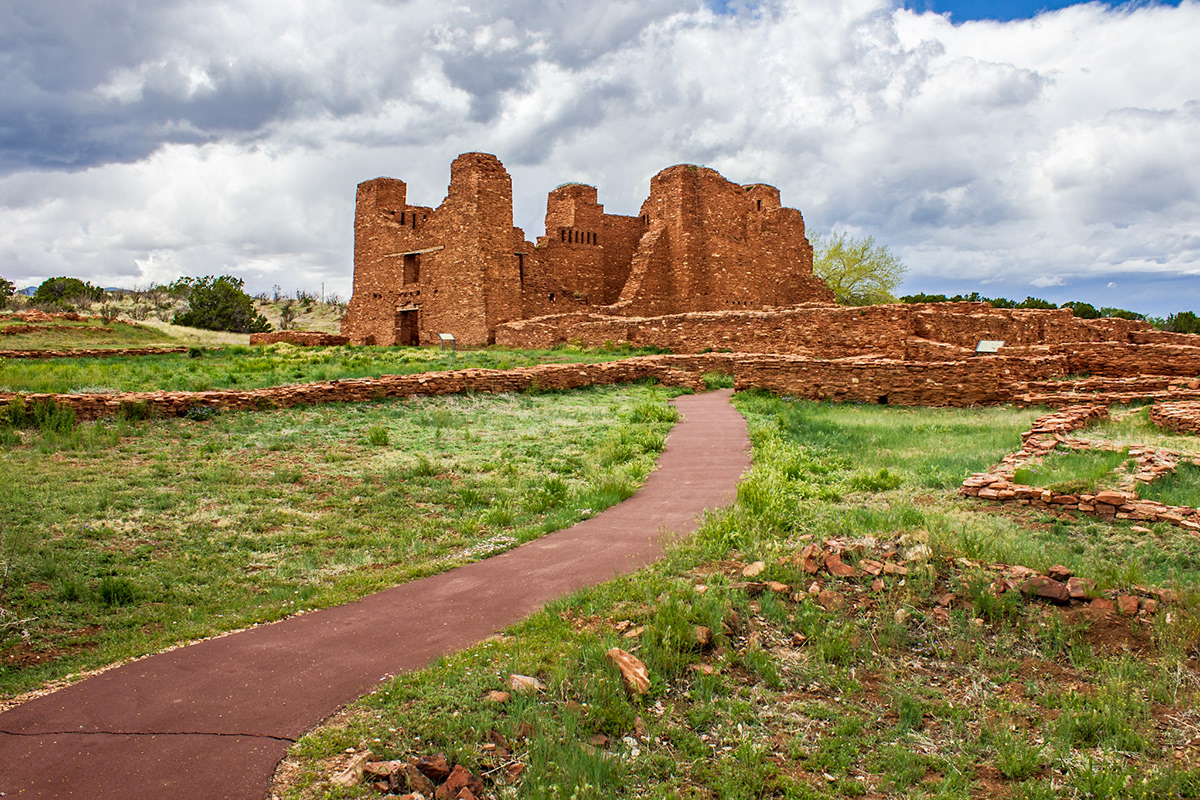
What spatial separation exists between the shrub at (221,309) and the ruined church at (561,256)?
78.0 ft

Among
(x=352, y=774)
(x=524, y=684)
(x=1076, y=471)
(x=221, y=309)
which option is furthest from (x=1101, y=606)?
(x=221, y=309)

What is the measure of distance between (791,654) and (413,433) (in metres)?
8.61

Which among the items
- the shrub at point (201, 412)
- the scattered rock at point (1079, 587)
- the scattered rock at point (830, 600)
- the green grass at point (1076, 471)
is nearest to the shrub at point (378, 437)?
the shrub at point (201, 412)

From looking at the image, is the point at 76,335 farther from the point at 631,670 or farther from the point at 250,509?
the point at 631,670

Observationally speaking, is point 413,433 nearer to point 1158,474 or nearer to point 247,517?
point 247,517

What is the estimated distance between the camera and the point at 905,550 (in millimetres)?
5938

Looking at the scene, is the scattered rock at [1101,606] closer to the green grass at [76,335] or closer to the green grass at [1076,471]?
the green grass at [1076,471]

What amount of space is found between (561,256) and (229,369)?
19686mm

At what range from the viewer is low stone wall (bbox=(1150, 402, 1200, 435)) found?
11.3 metres

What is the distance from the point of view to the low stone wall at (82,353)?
22.0 metres

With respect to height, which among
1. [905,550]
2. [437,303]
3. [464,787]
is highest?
[437,303]

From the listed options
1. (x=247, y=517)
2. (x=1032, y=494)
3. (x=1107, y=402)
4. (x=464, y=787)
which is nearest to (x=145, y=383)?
(x=247, y=517)

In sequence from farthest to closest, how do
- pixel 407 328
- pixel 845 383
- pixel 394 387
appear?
1. pixel 407 328
2. pixel 845 383
3. pixel 394 387

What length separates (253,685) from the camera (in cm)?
450
